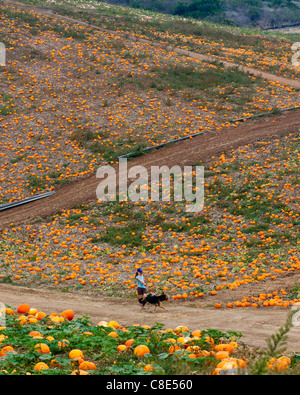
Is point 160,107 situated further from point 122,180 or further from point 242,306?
point 242,306

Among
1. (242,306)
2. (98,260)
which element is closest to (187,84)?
(98,260)

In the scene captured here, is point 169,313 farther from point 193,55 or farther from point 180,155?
point 193,55

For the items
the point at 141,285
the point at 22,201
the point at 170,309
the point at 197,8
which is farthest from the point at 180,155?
the point at 197,8

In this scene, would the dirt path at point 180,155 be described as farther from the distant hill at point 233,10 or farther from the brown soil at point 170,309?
the distant hill at point 233,10

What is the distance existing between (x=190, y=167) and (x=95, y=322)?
12.4 meters

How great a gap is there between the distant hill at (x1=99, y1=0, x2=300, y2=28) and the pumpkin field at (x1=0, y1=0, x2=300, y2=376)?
33953mm

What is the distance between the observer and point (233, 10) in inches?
3012

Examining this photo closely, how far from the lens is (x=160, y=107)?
27.2 m

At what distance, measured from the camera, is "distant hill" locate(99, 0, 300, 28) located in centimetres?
7181

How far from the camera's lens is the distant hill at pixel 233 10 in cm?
7181

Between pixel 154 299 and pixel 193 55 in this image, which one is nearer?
pixel 154 299

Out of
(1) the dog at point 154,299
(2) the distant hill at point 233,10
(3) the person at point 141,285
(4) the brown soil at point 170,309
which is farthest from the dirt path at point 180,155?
(2) the distant hill at point 233,10

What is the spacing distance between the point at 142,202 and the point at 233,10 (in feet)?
217
